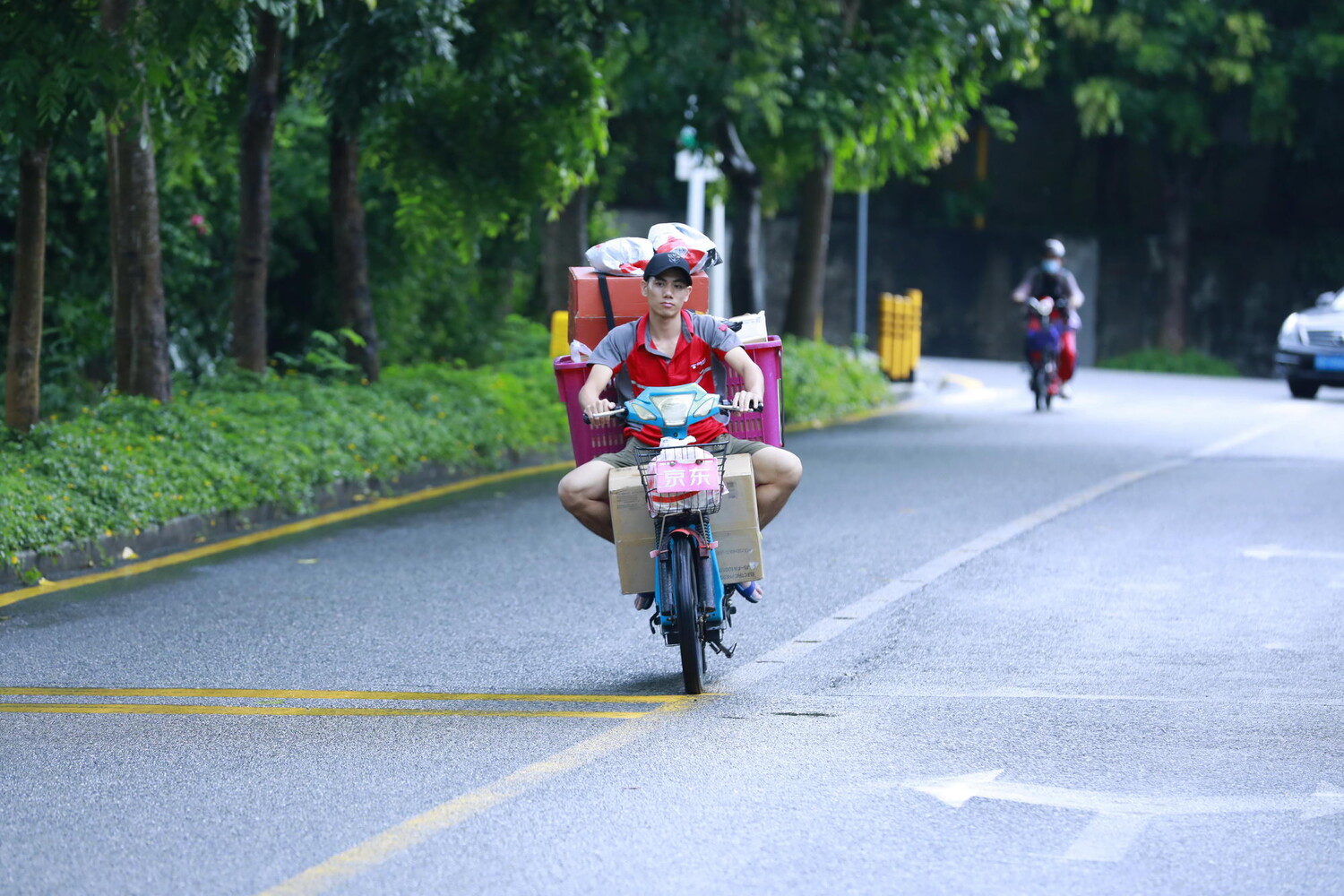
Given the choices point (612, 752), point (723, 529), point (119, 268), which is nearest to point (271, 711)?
point (612, 752)

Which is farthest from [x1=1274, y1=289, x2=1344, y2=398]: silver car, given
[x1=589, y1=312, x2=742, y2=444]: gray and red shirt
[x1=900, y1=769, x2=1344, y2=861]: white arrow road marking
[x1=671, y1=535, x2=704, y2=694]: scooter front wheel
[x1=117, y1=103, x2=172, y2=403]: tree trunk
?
[x1=900, y1=769, x2=1344, y2=861]: white arrow road marking

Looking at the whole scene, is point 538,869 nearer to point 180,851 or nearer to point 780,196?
point 180,851

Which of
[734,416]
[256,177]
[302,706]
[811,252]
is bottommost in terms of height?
[302,706]

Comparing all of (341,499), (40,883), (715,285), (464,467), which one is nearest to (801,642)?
(40,883)

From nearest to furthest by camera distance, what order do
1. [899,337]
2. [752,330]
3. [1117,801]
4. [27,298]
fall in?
[1117,801]
[752,330]
[27,298]
[899,337]

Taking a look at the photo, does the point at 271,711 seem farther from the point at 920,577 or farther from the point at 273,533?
the point at 273,533

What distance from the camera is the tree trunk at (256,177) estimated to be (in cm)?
1462

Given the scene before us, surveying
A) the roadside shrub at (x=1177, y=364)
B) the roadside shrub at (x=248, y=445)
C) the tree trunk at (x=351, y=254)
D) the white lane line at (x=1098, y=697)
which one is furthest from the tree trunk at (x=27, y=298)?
the roadside shrub at (x=1177, y=364)

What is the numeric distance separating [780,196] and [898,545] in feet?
87.4

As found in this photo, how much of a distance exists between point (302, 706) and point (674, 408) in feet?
5.85

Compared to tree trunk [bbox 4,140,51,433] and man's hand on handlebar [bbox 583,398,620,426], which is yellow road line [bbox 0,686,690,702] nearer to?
man's hand on handlebar [bbox 583,398,620,426]

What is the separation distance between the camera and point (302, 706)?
708 centimetres

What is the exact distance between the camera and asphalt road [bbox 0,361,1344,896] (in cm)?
515

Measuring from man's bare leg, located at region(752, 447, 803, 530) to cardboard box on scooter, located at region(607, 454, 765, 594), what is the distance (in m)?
0.16
